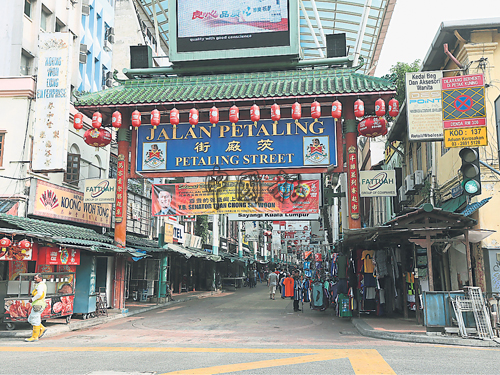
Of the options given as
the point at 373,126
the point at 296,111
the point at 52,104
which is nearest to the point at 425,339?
the point at 373,126

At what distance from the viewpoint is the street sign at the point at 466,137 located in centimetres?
1359

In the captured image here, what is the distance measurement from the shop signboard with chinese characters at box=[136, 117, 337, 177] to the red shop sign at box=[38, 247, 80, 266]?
4899mm

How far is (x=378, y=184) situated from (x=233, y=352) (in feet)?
31.8

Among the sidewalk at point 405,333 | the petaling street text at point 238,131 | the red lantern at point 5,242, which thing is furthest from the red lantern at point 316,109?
the red lantern at point 5,242

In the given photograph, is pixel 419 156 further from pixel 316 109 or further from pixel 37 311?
pixel 37 311

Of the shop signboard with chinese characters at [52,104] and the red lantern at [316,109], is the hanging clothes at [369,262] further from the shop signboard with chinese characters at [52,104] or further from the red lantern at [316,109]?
the shop signboard with chinese characters at [52,104]

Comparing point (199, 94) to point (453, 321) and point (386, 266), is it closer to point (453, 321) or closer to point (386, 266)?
point (386, 266)

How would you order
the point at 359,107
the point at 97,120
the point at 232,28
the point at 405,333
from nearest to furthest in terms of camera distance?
Result: the point at 405,333, the point at 359,107, the point at 97,120, the point at 232,28

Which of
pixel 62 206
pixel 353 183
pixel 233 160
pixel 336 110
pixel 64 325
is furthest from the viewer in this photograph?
pixel 62 206

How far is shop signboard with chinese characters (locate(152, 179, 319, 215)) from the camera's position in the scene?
60.7 feet

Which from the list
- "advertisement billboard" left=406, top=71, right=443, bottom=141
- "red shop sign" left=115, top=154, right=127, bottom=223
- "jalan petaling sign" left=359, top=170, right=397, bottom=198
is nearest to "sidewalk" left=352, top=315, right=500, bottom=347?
"jalan petaling sign" left=359, top=170, right=397, bottom=198

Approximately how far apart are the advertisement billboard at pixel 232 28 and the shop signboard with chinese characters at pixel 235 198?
5.76 m

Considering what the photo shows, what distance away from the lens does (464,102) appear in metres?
14.2

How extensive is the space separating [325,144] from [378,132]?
6.78 ft
